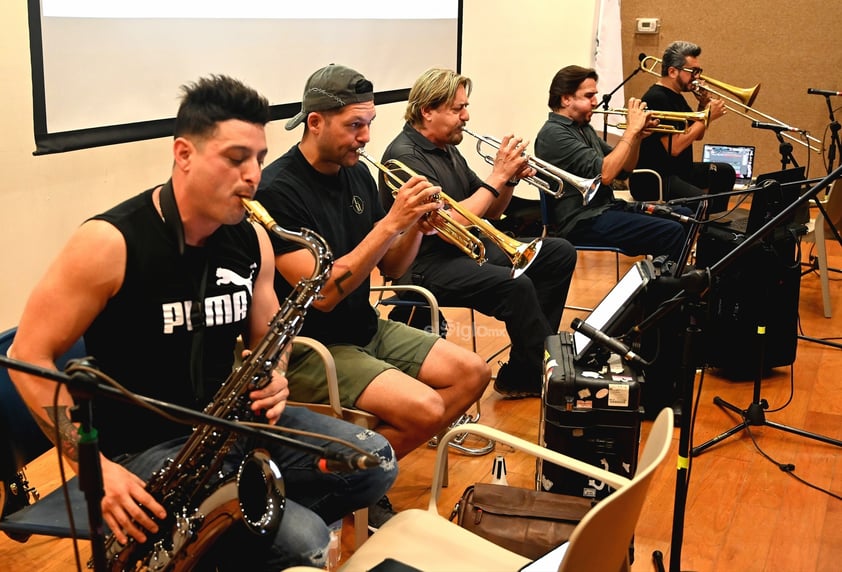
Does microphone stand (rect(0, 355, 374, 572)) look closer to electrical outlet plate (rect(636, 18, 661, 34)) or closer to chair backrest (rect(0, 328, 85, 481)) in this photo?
chair backrest (rect(0, 328, 85, 481))

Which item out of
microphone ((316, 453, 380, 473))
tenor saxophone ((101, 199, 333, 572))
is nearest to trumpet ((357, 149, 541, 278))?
tenor saxophone ((101, 199, 333, 572))

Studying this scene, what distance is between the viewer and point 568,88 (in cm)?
462

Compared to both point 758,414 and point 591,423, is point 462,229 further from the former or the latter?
point 758,414

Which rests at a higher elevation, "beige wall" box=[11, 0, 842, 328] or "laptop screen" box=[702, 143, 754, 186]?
"beige wall" box=[11, 0, 842, 328]

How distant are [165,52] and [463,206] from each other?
4.60 ft

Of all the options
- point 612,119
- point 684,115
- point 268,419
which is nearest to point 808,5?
point 612,119

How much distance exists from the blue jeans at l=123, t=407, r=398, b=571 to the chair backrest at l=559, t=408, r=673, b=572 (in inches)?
23.4

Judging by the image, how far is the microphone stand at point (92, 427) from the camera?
1.24 metres

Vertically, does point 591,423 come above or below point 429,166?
below

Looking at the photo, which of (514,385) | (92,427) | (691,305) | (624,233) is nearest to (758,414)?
(514,385)

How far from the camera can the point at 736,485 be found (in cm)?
313

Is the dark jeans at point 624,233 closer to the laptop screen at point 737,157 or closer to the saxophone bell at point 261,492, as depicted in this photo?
the laptop screen at point 737,157

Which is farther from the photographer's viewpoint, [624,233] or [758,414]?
[624,233]

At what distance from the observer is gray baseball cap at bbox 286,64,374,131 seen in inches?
106
